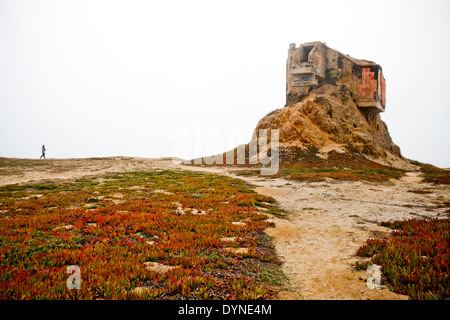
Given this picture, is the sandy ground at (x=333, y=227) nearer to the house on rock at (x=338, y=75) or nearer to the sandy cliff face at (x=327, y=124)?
the sandy cliff face at (x=327, y=124)

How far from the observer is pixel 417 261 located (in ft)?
20.9

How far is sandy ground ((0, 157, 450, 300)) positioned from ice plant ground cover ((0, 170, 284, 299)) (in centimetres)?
70

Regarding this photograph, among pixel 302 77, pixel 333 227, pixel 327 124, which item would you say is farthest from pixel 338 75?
pixel 333 227

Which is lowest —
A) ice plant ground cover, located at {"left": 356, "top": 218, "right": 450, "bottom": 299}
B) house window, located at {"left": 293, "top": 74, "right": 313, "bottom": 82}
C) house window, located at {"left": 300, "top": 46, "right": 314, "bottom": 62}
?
ice plant ground cover, located at {"left": 356, "top": 218, "right": 450, "bottom": 299}

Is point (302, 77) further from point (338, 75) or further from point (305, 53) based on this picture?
point (338, 75)

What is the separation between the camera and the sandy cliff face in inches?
1805

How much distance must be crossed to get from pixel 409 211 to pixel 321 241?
8.26 meters

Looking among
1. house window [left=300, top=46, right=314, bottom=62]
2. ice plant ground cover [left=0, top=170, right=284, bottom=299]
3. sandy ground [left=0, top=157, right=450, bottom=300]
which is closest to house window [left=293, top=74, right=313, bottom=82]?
house window [left=300, top=46, right=314, bottom=62]

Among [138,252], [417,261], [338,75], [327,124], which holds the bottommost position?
[138,252]

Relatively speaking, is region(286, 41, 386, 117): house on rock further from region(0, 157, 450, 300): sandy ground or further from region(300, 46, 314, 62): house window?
region(0, 157, 450, 300): sandy ground

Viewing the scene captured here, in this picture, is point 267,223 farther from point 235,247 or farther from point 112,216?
point 112,216

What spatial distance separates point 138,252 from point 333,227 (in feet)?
28.3
